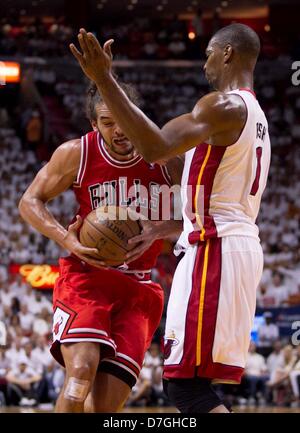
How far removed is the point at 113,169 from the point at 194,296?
1295mm

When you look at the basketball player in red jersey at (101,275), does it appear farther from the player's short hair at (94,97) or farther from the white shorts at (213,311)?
the white shorts at (213,311)

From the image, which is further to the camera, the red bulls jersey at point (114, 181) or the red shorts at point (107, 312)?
the red bulls jersey at point (114, 181)

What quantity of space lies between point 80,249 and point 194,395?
3.69 feet

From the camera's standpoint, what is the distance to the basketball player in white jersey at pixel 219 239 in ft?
13.0

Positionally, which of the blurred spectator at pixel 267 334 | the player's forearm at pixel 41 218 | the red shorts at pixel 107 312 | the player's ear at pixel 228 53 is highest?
the player's ear at pixel 228 53

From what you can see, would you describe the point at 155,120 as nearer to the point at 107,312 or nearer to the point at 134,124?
the point at 107,312

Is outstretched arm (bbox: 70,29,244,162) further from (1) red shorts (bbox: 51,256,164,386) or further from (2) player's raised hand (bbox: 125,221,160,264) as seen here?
(1) red shorts (bbox: 51,256,164,386)

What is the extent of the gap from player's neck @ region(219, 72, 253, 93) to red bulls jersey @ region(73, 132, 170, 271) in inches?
38.8

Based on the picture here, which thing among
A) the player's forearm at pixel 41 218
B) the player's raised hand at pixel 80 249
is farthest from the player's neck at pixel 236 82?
the player's forearm at pixel 41 218

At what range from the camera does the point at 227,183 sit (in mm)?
4102

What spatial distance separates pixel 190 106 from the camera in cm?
2220

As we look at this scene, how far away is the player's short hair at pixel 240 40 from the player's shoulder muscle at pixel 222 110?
1.07 ft

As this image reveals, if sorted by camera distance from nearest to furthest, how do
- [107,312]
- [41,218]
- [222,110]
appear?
1. [222,110]
2. [107,312]
3. [41,218]

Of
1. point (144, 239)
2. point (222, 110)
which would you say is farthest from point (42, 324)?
point (222, 110)
